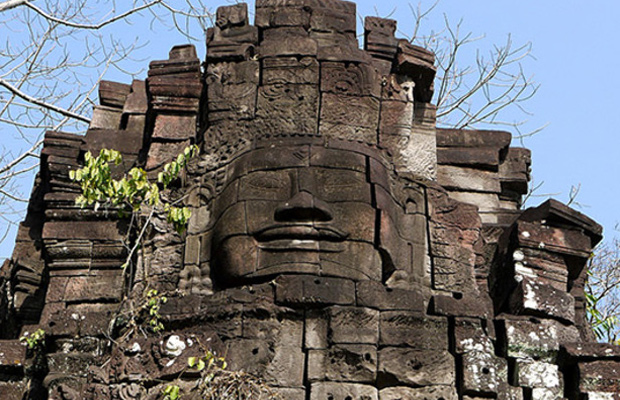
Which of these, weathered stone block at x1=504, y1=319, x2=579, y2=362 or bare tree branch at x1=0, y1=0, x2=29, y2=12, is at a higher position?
bare tree branch at x1=0, y1=0, x2=29, y2=12

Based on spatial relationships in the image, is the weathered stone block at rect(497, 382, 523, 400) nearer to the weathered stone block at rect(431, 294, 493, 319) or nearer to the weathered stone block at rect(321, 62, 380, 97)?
the weathered stone block at rect(431, 294, 493, 319)

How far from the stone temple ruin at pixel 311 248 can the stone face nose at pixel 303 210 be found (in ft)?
0.05

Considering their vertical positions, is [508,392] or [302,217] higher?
[302,217]

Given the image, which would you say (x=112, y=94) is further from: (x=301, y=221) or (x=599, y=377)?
(x=599, y=377)

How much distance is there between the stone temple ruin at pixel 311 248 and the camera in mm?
8500

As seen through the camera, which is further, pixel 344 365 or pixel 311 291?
pixel 311 291

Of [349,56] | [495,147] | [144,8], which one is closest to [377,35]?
[349,56]

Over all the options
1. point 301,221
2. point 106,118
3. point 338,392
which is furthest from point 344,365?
point 106,118

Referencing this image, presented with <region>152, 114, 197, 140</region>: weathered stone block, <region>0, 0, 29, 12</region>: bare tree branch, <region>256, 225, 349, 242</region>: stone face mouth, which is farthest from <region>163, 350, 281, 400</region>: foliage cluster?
<region>0, 0, 29, 12</region>: bare tree branch

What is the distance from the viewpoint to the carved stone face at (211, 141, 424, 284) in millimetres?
8812

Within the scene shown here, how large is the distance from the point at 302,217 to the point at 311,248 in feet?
0.88

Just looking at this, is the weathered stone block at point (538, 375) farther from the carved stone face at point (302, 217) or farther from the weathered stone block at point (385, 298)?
the carved stone face at point (302, 217)

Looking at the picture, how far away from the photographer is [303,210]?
8.88m

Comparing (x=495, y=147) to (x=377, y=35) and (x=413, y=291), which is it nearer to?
(x=377, y=35)
